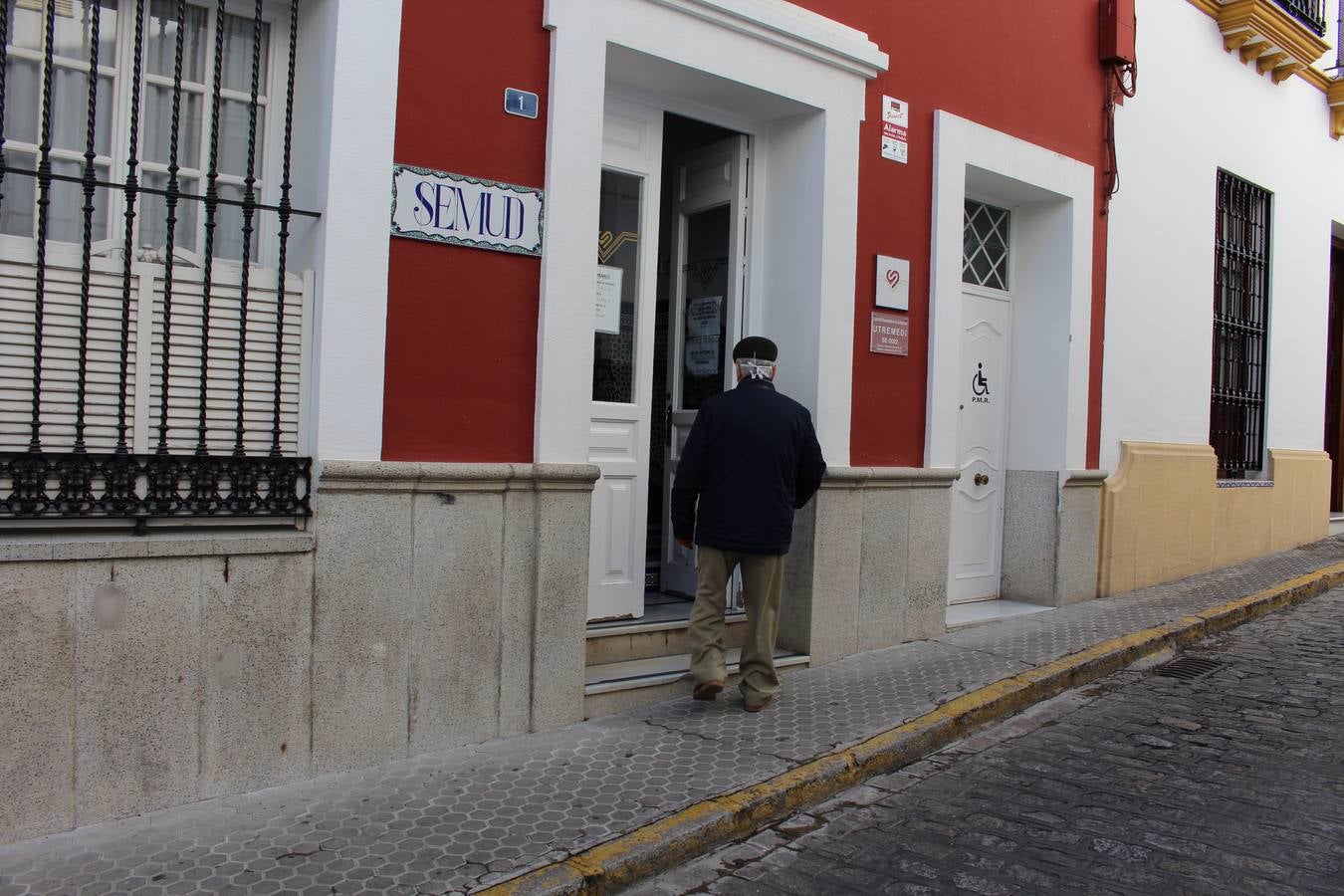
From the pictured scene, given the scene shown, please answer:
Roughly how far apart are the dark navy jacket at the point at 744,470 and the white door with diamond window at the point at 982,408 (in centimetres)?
282

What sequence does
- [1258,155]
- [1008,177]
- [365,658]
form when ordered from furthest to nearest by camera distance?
[1258,155] < [1008,177] < [365,658]

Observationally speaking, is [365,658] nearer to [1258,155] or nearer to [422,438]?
[422,438]

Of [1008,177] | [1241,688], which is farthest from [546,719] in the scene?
[1008,177]

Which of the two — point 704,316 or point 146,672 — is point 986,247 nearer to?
point 704,316

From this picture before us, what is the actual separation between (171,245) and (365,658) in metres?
1.81

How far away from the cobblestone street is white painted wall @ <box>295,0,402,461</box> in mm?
2243

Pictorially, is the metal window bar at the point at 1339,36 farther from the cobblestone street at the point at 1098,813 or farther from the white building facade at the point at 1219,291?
the cobblestone street at the point at 1098,813

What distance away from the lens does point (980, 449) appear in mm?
8188

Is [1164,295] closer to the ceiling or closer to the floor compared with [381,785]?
closer to the ceiling

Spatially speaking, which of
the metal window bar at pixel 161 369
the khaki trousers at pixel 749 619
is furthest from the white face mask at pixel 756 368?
the metal window bar at pixel 161 369

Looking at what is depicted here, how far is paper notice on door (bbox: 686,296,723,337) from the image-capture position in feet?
22.3

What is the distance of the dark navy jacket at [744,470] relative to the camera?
529cm

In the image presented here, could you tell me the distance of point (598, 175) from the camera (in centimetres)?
525

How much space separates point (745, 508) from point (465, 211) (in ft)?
6.31
